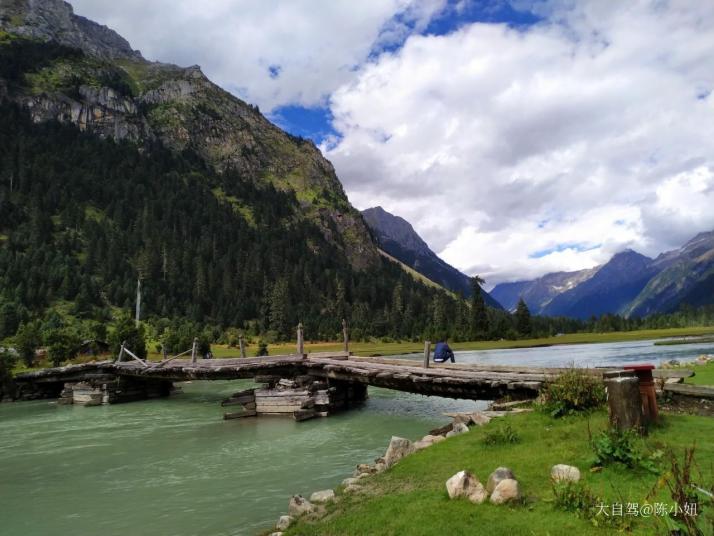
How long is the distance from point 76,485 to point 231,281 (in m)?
153

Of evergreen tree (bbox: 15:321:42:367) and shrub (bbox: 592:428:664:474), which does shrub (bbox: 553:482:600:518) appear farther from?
evergreen tree (bbox: 15:321:42:367)

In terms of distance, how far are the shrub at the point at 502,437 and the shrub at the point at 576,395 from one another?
179cm

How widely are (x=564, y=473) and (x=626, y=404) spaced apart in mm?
2732

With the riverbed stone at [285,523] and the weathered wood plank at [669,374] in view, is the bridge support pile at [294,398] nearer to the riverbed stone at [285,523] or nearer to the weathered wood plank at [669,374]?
the riverbed stone at [285,523]

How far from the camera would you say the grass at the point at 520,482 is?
23.6 ft

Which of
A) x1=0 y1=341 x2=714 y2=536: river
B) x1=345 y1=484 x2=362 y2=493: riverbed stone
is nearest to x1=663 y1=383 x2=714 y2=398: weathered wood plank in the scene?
x1=0 y1=341 x2=714 y2=536: river

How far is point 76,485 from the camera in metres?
16.3

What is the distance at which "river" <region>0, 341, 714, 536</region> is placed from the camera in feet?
41.4

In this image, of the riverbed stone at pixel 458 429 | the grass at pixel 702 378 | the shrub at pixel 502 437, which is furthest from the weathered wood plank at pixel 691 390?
the riverbed stone at pixel 458 429

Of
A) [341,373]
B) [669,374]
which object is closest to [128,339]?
[341,373]

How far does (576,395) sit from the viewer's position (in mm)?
12750

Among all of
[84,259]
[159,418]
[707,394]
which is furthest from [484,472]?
[84,259]

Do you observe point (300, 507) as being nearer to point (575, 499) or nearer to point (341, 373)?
point (575, 499)

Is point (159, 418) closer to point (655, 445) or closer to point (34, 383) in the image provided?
point (34, 383)
